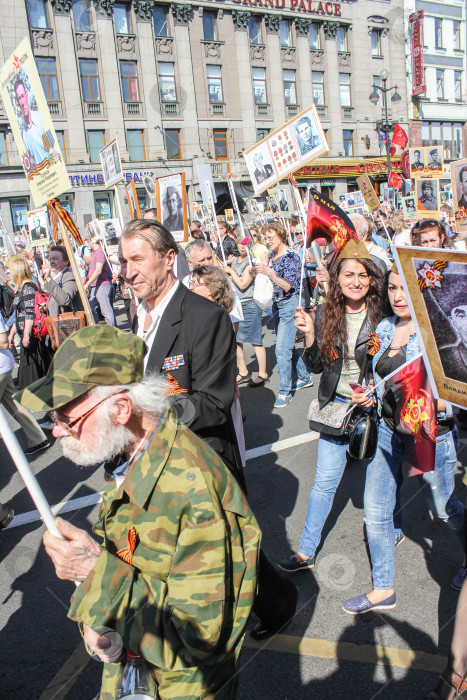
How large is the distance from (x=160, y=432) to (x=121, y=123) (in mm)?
31040

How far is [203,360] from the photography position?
8.03 feet

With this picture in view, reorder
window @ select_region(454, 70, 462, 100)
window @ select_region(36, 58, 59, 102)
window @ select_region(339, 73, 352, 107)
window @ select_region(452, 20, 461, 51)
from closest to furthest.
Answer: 1. window @ select_region(36, 58, 59, 102)
2. window @ select_region(339, 73, 352, 107)
3. window @ select_region(452, 20, 461, 51)
4. window @ select_region(454, 70, 462, 100)

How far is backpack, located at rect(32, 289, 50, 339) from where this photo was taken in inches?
256

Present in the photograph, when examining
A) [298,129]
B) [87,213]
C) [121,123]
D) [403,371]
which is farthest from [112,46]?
[403,371]

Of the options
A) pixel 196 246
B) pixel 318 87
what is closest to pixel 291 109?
pixel 318 87

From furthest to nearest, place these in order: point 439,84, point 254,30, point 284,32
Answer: point 439,84
point 284,32
point 254,30

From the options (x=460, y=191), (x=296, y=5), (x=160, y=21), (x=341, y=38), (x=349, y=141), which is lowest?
(x=460, y=191)

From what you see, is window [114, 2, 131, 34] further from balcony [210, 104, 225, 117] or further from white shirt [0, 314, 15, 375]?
white shirt [0, 314, 15, 375]

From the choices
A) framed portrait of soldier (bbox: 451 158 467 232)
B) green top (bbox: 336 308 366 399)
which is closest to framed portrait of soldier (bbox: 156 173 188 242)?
framed portrait of soldier (bbox: 451 158 467 232)

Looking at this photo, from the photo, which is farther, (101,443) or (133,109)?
(133,109)

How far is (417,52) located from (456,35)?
662cm

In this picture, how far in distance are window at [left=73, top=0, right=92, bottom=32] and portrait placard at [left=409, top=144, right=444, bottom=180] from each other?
24.8m

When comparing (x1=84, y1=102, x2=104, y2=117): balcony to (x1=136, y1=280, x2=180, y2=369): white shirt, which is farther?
(x1=84, y1=102, x2=104, y2=117): balcony

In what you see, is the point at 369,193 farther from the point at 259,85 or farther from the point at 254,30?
the point at 254,30
